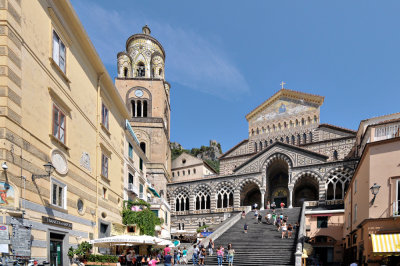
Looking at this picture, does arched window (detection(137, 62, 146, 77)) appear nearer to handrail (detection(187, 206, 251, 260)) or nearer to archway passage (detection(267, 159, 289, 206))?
archway passage (detection(267, 159, 289, 206))

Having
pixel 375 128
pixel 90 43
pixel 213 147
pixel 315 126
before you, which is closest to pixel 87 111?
pixel 90 43

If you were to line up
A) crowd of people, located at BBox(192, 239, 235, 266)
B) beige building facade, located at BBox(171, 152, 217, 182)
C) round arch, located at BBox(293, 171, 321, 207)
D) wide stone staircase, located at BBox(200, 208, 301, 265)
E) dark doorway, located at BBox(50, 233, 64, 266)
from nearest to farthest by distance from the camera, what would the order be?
dark doorway, located at BBox(50, 233, 64, 266) → crowd of people, located at BBox(192, 239, 235, 266) → wide stone staircase, located at BBox(200, 208, 301, 265) → round arch, located at BBox(293, 171, 321, 207) → beige building facade, located at BBox(171, 152, 217, 182)

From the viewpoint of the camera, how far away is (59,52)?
39.1 feet

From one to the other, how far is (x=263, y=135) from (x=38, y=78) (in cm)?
4026

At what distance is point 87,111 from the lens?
47.3 feet

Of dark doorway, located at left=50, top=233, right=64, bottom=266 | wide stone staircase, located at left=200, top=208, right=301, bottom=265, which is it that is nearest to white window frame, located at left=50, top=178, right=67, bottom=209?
dark doorway, located at left=50, top=233, right=64, bottom=266

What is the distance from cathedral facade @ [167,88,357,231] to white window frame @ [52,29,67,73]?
1178 inches

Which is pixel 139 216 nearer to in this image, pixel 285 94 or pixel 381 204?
pixel 381 204

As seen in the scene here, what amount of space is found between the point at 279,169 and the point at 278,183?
75.6 inches

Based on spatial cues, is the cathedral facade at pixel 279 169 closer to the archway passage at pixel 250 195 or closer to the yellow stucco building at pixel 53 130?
the archway passage at pixel 250 195

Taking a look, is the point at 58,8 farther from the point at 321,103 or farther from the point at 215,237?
the point at 321,103

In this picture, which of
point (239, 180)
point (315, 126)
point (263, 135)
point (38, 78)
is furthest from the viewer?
point (263, 135)

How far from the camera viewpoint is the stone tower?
42.6 meters

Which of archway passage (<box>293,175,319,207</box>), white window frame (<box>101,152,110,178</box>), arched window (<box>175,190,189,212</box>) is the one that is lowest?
arched window (<box>175,190,189,212</box>)
